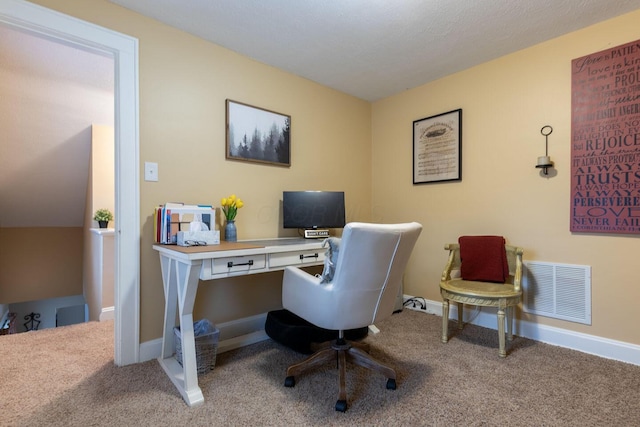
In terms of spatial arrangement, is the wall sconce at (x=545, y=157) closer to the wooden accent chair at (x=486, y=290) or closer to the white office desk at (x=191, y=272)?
the wooden accent chair at (x=486, y=290)

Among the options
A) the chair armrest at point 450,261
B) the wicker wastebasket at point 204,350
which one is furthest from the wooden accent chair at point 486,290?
the wicker wastebasket at point 204,350

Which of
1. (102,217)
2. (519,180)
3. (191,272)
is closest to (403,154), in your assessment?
(519,180)

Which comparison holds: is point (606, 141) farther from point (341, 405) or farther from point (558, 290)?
point (341, 405)

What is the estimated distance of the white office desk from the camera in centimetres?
157

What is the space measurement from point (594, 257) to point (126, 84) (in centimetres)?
330

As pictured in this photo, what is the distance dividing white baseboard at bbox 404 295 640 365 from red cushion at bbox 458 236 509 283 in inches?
16.8

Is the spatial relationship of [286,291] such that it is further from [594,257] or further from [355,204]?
[594,257]

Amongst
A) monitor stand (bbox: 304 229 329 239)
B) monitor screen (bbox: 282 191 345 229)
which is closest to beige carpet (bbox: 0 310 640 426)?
monitor stand (bbox: 304 229 329 239)

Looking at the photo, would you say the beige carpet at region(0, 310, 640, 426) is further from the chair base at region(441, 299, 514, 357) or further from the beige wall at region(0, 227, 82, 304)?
the beige wall at region(0, 227, 82, 304)

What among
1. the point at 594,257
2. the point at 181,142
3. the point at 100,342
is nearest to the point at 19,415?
the point at 100,342

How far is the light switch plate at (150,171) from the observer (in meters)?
2.00

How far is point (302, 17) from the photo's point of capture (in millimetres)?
1991

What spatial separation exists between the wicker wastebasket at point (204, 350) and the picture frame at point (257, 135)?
1295 mm

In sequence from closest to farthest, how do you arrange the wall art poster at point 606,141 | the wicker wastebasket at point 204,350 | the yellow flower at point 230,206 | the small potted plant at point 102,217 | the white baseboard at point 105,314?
the wicker wastebasket at point 204,350, the wall art poster at point 606,141, the yellow flower at point 230,206, the white baseboard at point 105,314, the small potted plant at point 102,217
